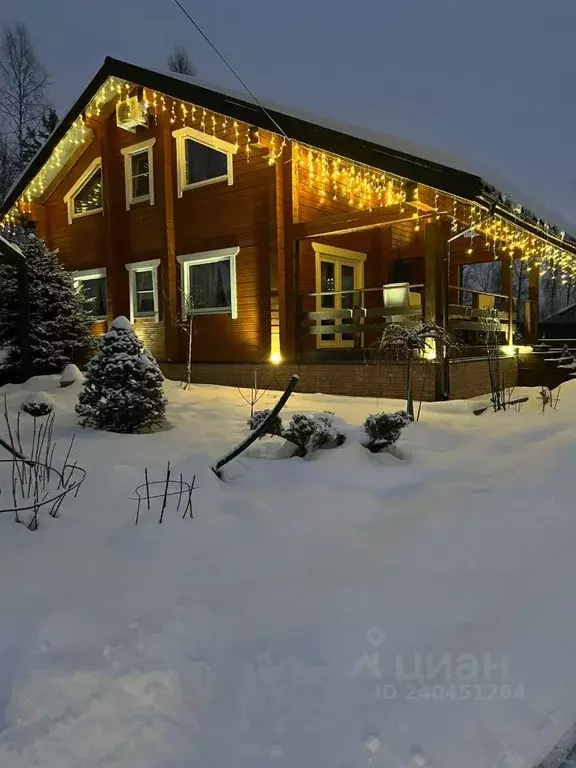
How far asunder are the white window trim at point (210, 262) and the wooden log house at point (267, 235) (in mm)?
27

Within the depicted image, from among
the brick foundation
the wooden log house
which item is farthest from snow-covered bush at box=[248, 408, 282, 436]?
the wooden log house

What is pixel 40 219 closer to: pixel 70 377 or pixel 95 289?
pixel 95 289

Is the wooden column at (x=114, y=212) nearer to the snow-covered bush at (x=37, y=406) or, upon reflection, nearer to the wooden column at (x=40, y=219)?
the wooden column at (x=40, y=219)

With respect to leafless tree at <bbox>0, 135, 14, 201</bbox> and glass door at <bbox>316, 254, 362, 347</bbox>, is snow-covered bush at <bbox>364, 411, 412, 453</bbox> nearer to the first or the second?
glass door at <bbox>316, 254, 362, 347</bbox>

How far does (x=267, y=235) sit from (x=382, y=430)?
629 cm

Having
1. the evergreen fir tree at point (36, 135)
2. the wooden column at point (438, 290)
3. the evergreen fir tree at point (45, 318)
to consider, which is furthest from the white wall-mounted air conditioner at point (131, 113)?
the evergreen fir tree at point (36, 135)

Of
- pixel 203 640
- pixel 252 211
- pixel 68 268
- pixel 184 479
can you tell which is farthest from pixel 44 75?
pixel 203 640

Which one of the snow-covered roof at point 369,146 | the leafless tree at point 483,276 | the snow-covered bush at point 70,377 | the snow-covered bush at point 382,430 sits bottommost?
the snow-covered bush at point 382,430

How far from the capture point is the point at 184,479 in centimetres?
436

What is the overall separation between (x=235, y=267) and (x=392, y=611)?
909cm

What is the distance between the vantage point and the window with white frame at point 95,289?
1355 centimetres

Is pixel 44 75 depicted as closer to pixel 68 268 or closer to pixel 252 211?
pixel 68 268

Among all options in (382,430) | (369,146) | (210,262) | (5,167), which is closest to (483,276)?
(5,167)

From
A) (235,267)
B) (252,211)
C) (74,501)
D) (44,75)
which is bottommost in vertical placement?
(74,501)
